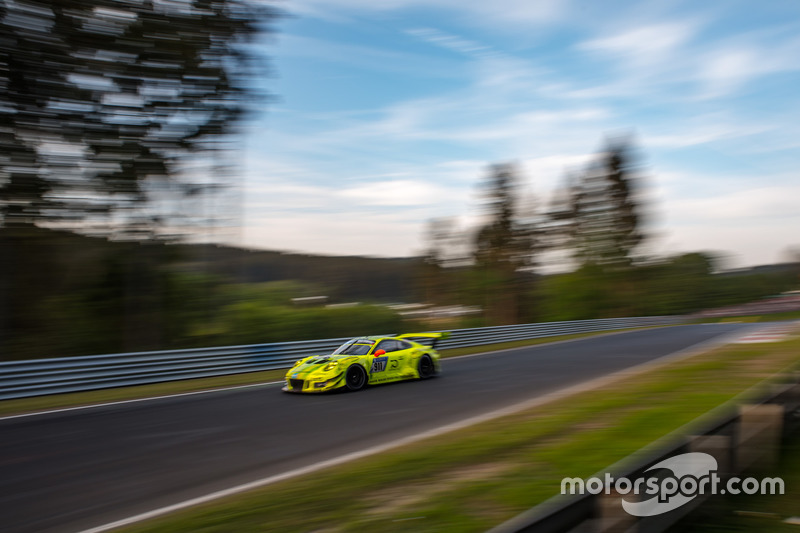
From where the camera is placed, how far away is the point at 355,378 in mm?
12609

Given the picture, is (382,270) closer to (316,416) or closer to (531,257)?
(531,257)

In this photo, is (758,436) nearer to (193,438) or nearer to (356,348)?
(193,438)

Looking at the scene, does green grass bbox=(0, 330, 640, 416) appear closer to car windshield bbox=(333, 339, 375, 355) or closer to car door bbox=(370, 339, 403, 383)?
car windshield bbox=(333, 339, 375, 355)

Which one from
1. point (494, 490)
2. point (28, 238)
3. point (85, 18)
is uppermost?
point (85, 18)

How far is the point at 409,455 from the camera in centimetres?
702

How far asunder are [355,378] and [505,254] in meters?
45.7

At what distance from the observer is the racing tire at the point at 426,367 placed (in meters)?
14.3

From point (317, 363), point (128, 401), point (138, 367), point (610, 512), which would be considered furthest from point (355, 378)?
point (610, 512)

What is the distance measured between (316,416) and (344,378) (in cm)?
260

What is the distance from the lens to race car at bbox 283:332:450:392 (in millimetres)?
12133

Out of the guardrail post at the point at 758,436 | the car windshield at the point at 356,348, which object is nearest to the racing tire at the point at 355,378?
the car windshield at the point at 356,348

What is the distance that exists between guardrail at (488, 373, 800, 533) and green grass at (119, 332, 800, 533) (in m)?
1.28

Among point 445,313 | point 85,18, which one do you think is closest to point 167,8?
point 85,18
